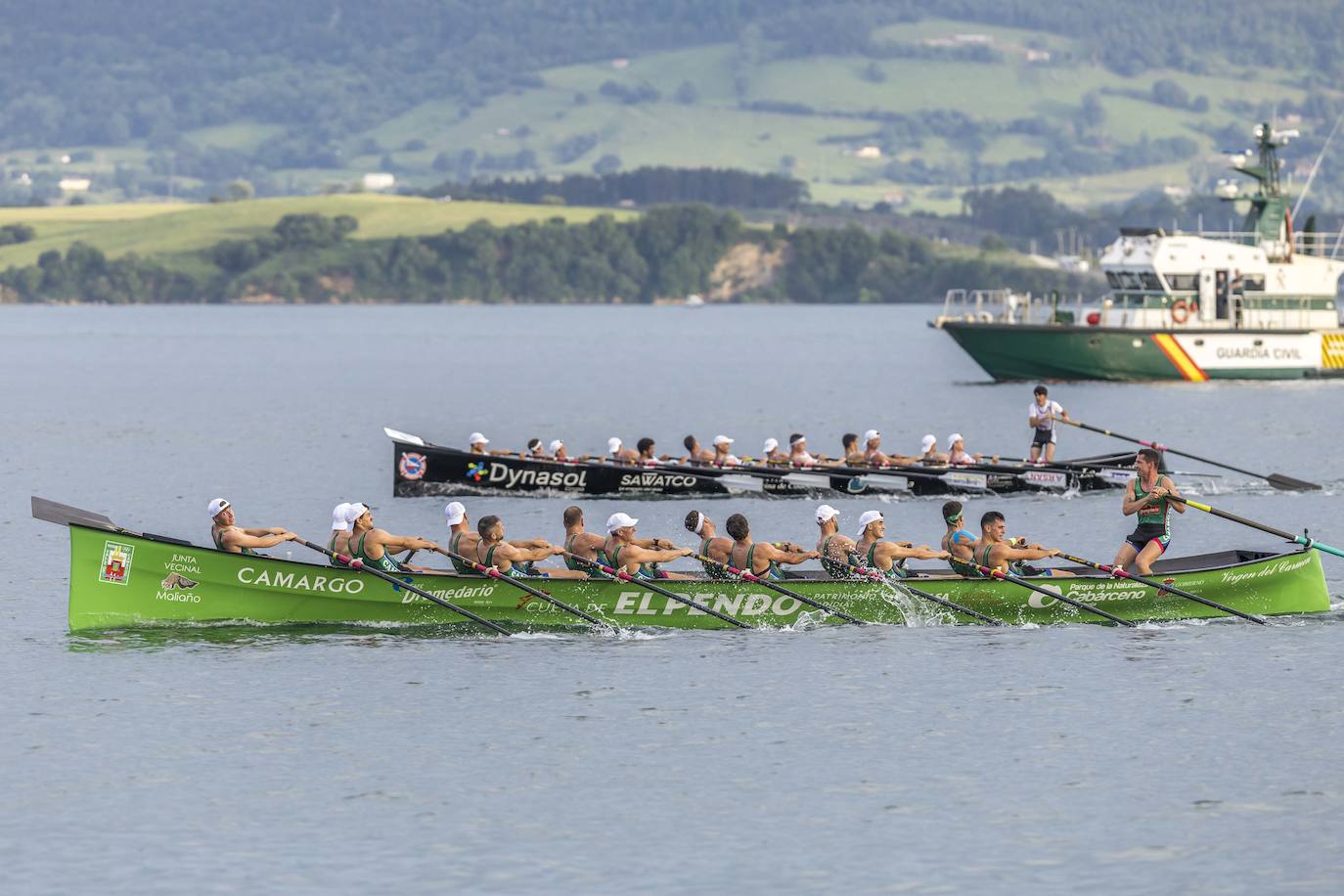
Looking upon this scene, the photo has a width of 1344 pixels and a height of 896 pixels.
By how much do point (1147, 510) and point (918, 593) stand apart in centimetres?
392

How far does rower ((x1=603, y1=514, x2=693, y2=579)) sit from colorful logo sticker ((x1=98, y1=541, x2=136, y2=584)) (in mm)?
7314

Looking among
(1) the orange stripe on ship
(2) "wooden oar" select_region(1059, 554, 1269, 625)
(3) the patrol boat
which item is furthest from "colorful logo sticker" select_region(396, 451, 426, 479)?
(1) the orange stripe on ship

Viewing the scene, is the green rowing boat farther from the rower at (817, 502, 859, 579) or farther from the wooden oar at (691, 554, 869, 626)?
the rower at (817, 502, 859, 579)

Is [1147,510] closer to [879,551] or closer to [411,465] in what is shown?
[879,551]

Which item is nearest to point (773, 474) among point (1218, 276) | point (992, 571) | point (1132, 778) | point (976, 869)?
point (992, 571)

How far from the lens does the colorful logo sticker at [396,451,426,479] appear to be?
5159 cm

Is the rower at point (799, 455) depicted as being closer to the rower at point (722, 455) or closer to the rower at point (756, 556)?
the rower at point (722, 455)

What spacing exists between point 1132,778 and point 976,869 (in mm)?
4094

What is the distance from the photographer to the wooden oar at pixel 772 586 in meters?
32.0

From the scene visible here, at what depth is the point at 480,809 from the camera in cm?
2367

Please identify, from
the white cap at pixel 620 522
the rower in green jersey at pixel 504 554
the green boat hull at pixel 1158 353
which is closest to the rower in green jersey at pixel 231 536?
the rower in green jersey at pixel 504 554

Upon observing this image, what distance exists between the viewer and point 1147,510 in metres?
32.8

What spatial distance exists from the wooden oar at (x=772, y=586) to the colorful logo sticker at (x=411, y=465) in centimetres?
2020

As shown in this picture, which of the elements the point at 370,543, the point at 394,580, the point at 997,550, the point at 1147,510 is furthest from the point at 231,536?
the point at 1147,510
